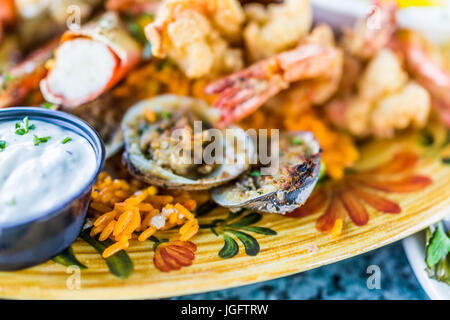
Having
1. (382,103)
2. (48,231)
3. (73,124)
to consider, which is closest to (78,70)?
(73,124)

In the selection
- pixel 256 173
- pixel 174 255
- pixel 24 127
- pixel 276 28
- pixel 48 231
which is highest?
pixel 276 28

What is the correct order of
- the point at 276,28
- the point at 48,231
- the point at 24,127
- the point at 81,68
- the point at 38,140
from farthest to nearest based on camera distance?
1. the point at 276,28
2. the point at 81,68
3. the point at 24,127
4. the point at 38,140
5. the point at 48,231

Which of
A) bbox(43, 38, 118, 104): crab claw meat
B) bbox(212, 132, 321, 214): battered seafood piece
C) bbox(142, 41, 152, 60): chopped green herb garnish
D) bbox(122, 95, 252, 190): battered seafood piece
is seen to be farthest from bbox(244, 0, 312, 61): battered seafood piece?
bbox(43, 38, 118, 104): crab claw meat

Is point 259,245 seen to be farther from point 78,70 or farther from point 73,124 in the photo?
point 78,70

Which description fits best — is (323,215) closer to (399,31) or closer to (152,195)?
(152,195)

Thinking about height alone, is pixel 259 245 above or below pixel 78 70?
below

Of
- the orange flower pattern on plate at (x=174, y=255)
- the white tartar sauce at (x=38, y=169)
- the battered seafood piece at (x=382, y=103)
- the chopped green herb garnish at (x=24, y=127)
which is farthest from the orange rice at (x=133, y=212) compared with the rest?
the battered seafood piece at (x=382, y=103)

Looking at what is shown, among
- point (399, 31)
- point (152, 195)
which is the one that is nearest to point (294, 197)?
point (152, 195)
